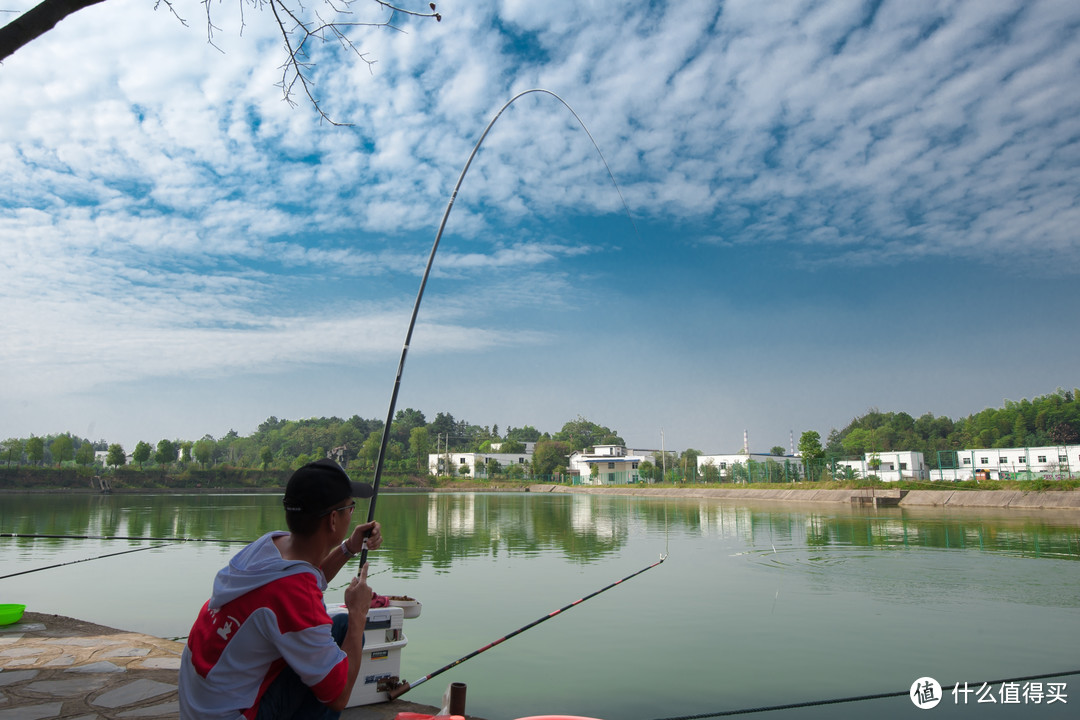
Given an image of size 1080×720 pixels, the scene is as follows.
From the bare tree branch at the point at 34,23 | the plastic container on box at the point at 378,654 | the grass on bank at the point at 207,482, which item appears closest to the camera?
the bare tree branch at the point at 34,23

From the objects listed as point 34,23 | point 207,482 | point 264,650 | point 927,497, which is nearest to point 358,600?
point 264,650

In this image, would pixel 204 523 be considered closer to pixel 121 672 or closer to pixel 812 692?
pixel 121 672

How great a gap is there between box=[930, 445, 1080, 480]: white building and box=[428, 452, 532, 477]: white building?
53.5 meters

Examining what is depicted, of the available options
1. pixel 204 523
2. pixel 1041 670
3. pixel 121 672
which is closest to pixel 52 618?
pixel 121 672

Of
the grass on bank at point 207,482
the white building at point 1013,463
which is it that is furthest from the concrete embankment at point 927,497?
the white building at point 1013,463

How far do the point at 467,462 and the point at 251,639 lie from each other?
9151 centimetres

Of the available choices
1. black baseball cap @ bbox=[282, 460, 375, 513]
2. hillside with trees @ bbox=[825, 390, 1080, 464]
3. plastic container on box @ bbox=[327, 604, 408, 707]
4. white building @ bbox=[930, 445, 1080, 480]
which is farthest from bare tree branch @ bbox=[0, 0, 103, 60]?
hillside with trees @ bbox=[825, 390, 1080, 464]

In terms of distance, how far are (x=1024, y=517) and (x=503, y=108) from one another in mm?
26363

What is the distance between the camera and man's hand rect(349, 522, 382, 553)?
2479mm

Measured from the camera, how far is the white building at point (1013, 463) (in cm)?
4004

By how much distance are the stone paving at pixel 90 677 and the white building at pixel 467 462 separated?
8178 cm

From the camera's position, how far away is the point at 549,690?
214 inches

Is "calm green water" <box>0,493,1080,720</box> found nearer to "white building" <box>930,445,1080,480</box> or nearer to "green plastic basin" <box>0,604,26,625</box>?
"green plastic basin" <box>0,604,26,625</box>

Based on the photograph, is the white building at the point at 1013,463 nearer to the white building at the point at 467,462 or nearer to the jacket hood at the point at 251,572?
the jacket hood at the point at 251,572
